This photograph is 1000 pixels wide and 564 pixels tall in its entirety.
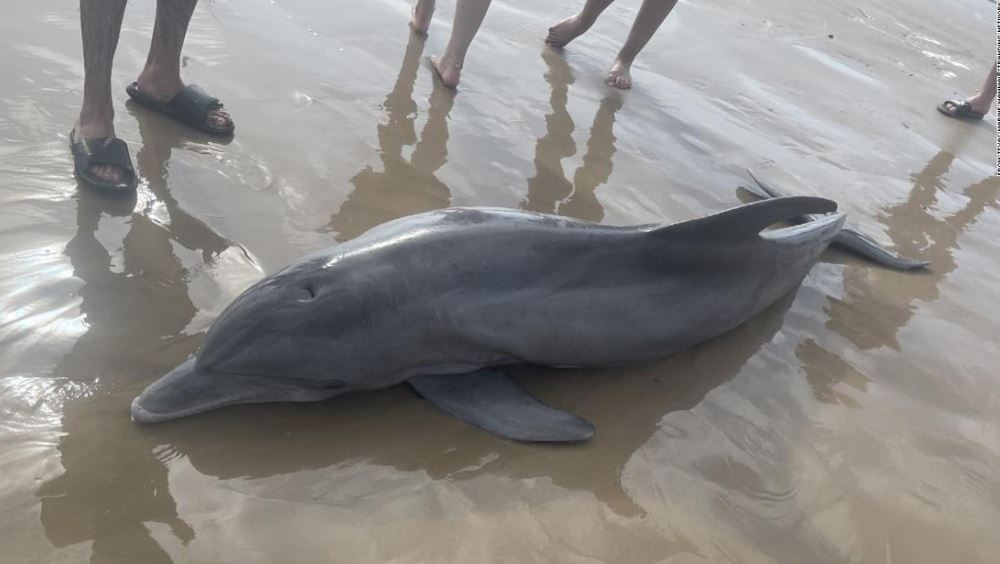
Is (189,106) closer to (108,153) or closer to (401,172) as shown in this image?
(108,153)

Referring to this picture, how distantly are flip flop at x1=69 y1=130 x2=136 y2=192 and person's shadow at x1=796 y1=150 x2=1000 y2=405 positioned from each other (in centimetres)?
361

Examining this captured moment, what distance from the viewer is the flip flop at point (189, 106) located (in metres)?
4.88

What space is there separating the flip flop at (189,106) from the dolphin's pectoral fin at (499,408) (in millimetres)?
2399

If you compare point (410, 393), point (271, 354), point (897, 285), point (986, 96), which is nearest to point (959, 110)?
point (986, 96)

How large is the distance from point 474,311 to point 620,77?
440cm

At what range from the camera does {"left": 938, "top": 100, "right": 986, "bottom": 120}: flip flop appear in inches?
Answer: 338

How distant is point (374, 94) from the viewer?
598cm

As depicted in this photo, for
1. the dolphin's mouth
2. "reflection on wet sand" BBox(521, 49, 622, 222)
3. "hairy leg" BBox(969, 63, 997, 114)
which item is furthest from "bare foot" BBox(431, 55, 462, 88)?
"hairy leg" BBox(969, 63, 997, 114)

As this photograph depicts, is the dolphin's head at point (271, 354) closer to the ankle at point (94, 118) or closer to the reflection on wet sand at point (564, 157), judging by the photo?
the ankle at point (94, 118)

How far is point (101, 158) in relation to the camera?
417 cm

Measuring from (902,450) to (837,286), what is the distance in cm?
151

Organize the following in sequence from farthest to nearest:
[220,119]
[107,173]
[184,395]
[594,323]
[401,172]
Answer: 1. [401,172]
2. [220,119]
3. [107,173]
4. [594,323]
5. [184,395]

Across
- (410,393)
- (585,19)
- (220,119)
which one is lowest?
(410,393)

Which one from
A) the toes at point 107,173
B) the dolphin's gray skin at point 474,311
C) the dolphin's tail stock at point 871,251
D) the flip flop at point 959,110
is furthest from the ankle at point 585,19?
the toes at point 107,173
